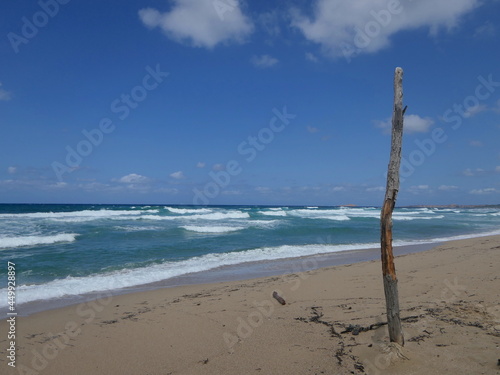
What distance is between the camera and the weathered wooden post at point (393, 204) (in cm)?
368

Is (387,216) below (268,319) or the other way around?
the other way around

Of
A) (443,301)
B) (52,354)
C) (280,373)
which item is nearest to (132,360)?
(52,354)

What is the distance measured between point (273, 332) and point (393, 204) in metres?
2.54

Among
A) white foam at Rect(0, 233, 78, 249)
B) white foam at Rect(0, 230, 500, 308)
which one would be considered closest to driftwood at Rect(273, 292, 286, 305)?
white foam at Rect(0, 230, 500, 308)

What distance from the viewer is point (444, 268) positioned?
8.52 metres

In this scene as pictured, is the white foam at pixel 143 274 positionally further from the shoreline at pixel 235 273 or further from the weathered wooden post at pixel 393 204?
the weathered wooden post at pixel 393 204

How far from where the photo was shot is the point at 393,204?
3719 millimetres

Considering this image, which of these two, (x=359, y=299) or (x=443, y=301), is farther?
(x=359, y=299)

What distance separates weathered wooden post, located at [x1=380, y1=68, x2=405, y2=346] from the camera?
3680mm

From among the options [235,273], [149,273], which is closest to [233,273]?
[235,273]

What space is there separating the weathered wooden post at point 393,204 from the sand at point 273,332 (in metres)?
0.44

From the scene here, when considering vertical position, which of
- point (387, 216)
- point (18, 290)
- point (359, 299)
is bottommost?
point (18, 290)

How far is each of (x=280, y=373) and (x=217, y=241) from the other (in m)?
14.0

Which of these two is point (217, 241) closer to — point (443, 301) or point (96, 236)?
point (96, 236)
